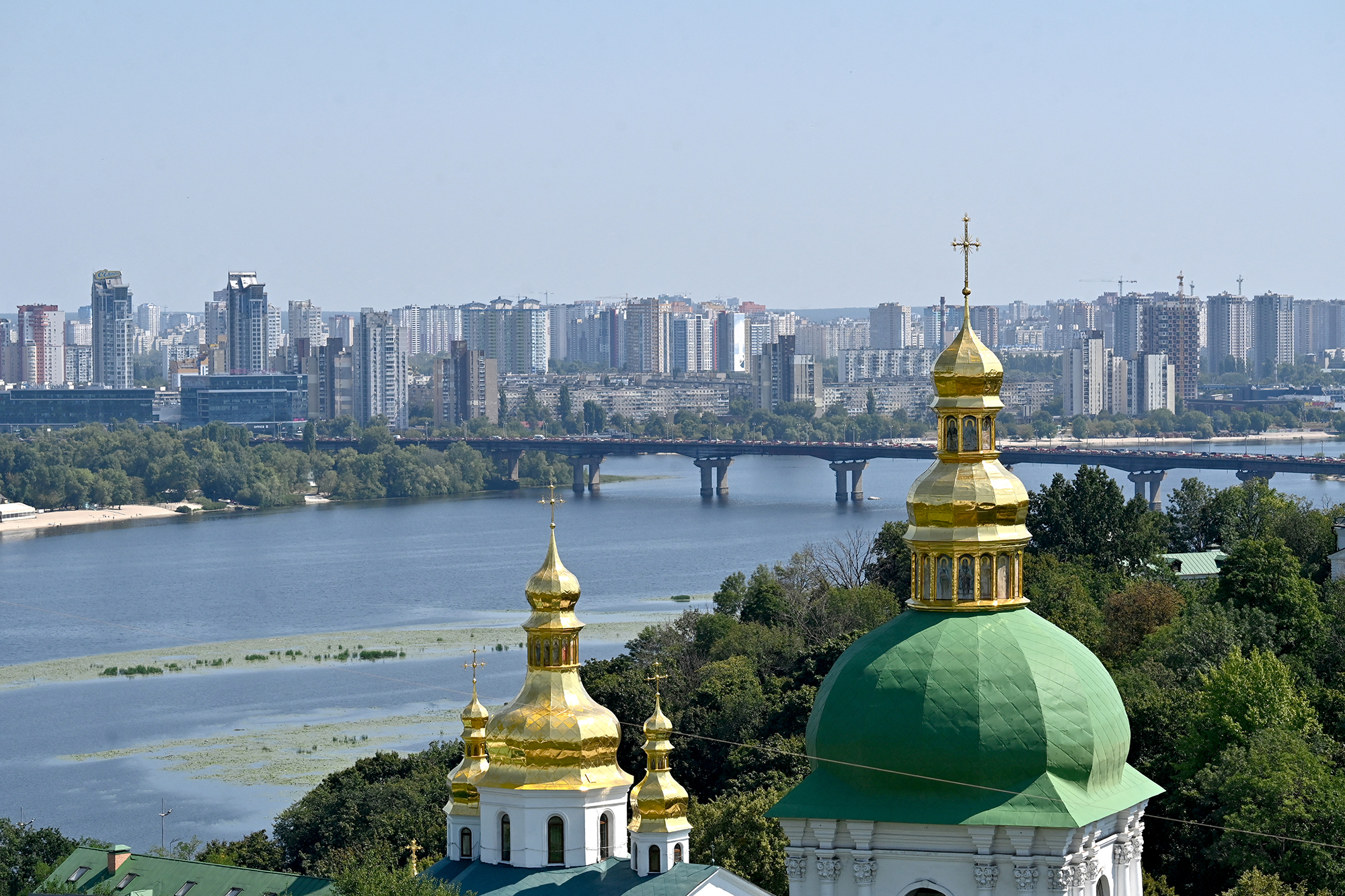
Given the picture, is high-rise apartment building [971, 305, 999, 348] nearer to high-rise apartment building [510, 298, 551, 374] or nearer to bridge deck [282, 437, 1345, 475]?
high-rise apartment building [510, 298, 551, 374]

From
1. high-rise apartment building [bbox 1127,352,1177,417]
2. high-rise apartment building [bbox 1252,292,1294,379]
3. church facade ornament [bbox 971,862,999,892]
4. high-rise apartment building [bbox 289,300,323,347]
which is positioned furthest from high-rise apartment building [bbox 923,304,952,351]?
church facade ornament [bbox 971,862,999,892]

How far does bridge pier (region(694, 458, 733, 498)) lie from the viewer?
58.4 m

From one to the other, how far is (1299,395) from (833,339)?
5040 cm

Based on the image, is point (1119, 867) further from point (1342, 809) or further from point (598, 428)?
point (598, 428)

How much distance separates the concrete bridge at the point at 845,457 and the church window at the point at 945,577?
38.6m

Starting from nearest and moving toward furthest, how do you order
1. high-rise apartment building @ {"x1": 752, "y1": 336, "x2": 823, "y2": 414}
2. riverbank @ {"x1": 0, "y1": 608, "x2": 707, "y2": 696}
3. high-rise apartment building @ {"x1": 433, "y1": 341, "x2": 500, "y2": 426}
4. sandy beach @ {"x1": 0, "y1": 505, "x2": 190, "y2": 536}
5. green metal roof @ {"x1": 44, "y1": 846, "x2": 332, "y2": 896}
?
green metal roof @ {"x1": 44, "y1": 846, "x2": 332, "y2": 896}, riverbank @ {"x1": 0, "y1": 608, "x2": 707, "y2": 696}, sandy beach @ {"x1": 0, "y1": 505, "x2": 190, "y2": 536}, high-rise apartment building @ {"x1": 433, "y1": 341, "x2": 500, "y2": 426}, high-rise apartment building @ {"x1": 752, "y1": 336, "x2": 823, "y2": 414}

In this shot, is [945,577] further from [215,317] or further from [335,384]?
[215,317]

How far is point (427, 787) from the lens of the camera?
1719cm

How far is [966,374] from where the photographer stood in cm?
820

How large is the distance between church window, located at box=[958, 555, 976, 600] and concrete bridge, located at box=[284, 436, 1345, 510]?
3860 cm

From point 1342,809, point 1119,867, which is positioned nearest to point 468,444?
point 1342,809

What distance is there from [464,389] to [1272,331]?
4976cm

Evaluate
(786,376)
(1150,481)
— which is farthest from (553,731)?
(786,376)

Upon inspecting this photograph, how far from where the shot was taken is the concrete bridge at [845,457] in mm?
50500
